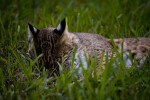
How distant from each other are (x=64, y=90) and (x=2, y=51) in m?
2.05

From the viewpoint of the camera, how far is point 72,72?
10.5 ft

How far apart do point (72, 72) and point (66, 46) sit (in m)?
0.74

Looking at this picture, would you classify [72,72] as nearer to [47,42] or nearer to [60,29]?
[47,42]

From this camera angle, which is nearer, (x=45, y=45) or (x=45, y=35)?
(x=45, y=45)

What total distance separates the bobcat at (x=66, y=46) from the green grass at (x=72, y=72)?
262mm

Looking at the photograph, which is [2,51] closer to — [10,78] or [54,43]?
[10,78]

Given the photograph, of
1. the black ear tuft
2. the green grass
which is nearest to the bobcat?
the black ear tuft

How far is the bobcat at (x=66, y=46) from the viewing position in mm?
3416

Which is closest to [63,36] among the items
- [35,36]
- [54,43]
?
[54,43]

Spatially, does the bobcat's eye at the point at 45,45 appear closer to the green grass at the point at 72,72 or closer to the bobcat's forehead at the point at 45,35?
the bobcat's forehead at the point at 45,35

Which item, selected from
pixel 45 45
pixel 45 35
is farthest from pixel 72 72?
pixel 45 35

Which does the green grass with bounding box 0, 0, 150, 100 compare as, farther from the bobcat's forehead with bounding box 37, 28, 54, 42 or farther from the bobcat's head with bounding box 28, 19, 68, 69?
the bobcat's forehead with bounding box 37, 28, 54, 42

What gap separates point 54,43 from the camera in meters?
3.52

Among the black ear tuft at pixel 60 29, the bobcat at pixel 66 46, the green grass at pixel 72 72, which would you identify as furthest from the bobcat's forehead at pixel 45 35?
the green grass at pixel 72 72
